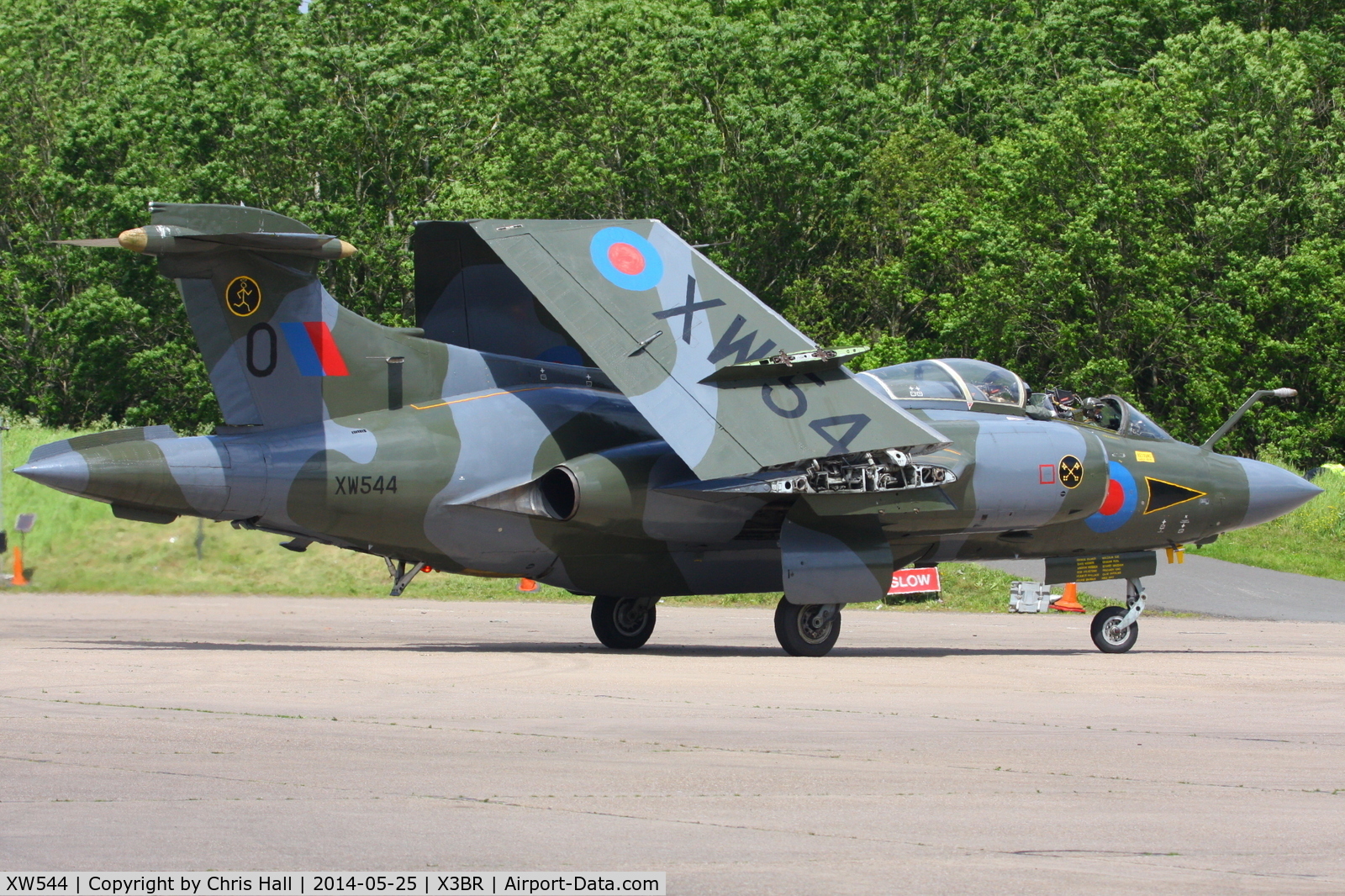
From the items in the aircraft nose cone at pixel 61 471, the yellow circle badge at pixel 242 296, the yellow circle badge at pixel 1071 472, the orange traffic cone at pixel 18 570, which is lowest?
the orange traffic cone at pixel 18 570

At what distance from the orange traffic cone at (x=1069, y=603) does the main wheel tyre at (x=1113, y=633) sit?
910 centimetres

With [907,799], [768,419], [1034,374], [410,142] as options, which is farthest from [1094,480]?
[410,142]

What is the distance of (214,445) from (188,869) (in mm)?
10670

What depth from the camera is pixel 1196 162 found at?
45.8 metres

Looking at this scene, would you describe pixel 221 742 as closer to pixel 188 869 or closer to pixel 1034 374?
pixel 188 869

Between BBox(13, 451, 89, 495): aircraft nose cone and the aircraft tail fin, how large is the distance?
1753 millimetres

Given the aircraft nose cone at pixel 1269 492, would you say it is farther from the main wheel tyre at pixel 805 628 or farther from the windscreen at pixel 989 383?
the main wheel tyre at pixel 805 628

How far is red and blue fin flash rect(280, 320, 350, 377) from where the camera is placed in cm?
1702

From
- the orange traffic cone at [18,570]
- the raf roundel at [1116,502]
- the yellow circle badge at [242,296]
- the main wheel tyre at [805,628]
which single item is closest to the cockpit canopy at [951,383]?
the raf roundel at [1116,502]

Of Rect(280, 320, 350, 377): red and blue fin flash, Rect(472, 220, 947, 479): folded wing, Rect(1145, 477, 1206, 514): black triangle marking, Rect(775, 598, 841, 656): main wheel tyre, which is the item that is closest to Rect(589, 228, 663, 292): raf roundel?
Rect(472, 220, 947, 479): folded wing

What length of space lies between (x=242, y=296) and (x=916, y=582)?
16.6 metres

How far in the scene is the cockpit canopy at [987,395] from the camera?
19.0 meters

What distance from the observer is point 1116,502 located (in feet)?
64.2

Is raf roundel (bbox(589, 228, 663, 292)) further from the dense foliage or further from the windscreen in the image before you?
the dense foliage
